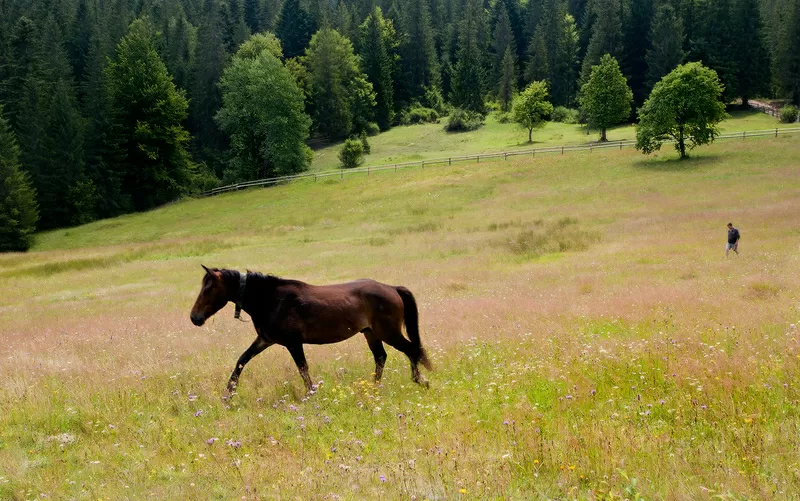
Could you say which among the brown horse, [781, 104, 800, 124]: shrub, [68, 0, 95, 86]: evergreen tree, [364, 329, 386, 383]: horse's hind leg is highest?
[68, 0, 95, 86]: evergreen tree

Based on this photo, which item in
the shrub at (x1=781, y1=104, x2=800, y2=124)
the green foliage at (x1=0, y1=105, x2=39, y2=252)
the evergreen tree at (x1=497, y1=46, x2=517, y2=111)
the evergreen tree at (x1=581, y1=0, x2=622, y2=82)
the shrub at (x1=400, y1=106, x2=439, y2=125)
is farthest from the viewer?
the shrub at (x1=400, y1=106, x2=439, y2=125)

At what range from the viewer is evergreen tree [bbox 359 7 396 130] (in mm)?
112062

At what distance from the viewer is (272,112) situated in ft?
252

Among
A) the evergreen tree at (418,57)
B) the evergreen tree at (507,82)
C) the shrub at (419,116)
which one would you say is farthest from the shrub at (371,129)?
the evergreen tree at (507,82)

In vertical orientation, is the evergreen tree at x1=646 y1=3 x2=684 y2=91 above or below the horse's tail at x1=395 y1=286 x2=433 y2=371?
above

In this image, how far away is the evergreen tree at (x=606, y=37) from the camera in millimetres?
103438

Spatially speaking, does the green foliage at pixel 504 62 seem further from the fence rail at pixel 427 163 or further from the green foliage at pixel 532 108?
the fence rail at pixel 427 163

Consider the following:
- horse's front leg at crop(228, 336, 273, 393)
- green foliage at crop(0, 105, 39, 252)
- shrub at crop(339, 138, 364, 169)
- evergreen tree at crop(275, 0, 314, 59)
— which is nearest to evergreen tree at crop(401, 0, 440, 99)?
evergreen tree at crop(275, 0, 314, 59)

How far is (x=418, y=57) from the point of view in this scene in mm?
123688

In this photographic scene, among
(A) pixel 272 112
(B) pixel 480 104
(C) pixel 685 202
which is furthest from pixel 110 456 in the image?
(B) pixel 480 104

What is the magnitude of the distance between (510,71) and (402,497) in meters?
117

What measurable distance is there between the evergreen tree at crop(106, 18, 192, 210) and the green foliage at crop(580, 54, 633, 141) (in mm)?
54792

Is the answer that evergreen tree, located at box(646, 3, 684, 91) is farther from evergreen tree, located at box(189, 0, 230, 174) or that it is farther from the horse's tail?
the horse's tail

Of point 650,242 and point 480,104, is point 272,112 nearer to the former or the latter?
point 480,104
